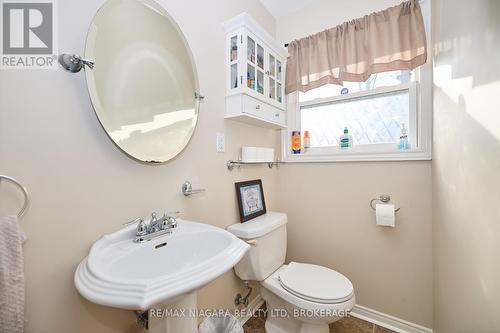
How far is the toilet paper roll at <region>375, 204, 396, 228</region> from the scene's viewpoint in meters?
1.35

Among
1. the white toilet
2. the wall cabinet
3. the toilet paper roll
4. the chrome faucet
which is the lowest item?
the white toilet

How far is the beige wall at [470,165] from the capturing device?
0.49 m

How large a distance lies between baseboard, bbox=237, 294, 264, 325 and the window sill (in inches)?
45.1

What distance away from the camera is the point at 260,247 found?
4.26 feet

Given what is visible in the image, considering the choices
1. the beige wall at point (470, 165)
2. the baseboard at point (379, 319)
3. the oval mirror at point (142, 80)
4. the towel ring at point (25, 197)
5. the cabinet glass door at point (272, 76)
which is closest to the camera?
the beige wall at point (470, 165)

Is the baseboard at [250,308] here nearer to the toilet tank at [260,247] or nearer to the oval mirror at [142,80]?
the toilet tank at [260,247]

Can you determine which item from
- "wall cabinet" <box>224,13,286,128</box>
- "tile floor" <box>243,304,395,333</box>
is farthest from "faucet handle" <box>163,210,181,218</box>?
"tile floor" <box>243,304,395,333</box>

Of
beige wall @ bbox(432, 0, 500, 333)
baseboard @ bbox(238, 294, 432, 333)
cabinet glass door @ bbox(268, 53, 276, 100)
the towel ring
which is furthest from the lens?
cabinet glass door @ bbox(268, 53, 276, 100)

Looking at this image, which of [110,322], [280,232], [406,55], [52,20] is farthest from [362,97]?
[110,322]

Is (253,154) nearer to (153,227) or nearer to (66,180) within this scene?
(153,227)

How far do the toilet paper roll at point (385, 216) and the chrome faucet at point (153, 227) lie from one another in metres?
1.27

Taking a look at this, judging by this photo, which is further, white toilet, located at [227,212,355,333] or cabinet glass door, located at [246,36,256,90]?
A: cabinet glass door, located at [246,36,256,90]

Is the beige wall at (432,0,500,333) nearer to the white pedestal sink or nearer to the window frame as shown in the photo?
the window frame

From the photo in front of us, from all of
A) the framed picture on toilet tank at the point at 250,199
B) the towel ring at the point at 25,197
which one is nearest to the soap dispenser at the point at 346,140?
the framed picture on toilet tank at the point at 250,199
